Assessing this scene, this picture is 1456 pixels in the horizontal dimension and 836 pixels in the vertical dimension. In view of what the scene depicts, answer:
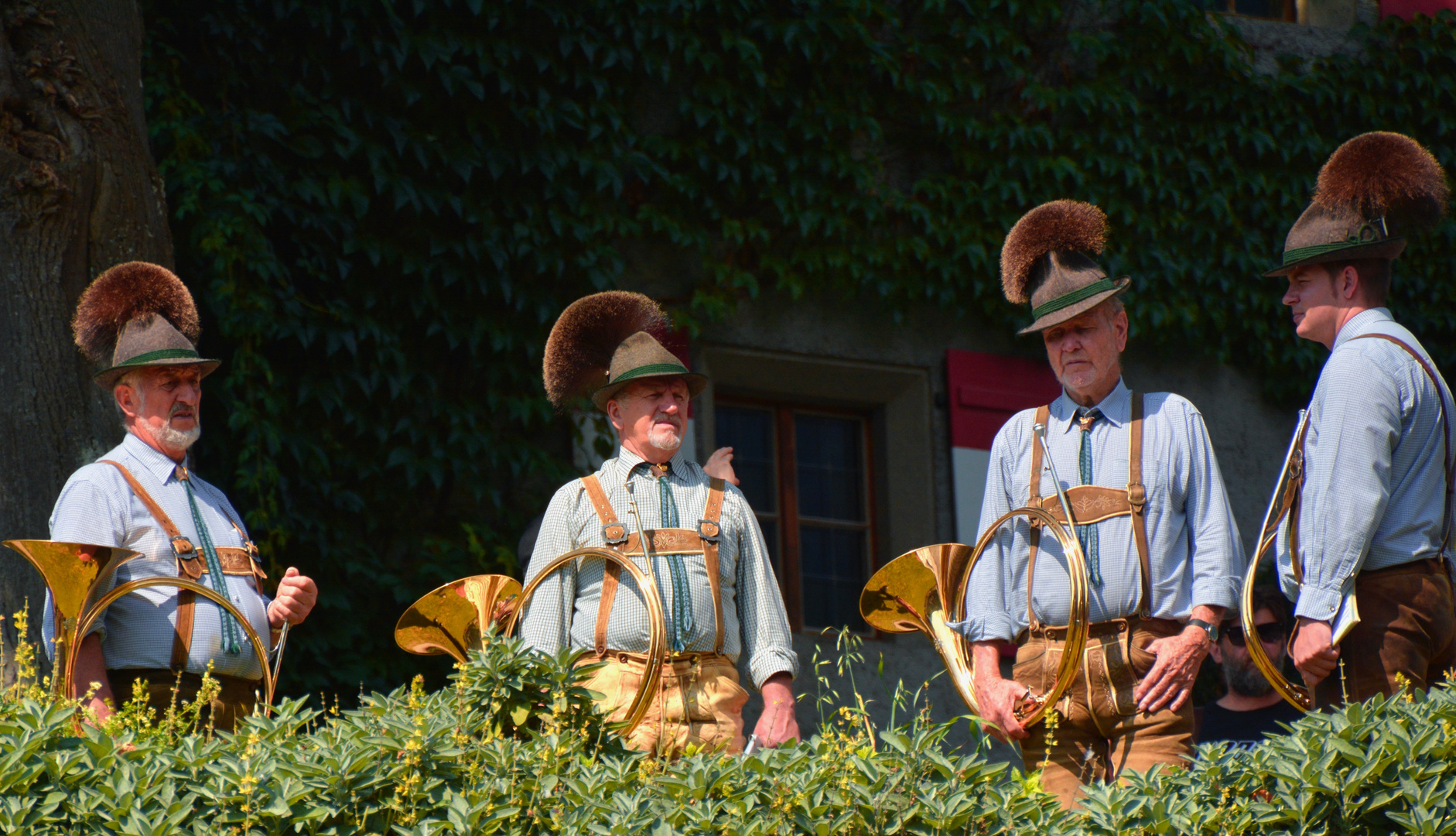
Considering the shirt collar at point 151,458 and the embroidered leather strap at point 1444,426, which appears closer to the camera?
the embroidered leather strap at point 1444,426

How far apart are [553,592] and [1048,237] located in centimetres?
183

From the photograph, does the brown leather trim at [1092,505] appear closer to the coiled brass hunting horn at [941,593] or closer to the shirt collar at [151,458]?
the coiled brass hunting horn at [941,593]

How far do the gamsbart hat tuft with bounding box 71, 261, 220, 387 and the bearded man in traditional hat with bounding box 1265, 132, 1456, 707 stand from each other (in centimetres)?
334

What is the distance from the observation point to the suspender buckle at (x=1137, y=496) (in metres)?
4.88

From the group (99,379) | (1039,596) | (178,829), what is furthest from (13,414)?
(1039,596)

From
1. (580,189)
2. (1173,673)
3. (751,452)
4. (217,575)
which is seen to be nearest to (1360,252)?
(1173,673)

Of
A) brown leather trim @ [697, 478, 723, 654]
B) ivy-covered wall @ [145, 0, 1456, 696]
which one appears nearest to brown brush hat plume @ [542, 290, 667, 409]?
brown leather trim @ [697, 478, 723, 654]

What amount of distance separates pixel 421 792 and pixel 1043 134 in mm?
6580

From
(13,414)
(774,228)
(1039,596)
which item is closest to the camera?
(1039,596)

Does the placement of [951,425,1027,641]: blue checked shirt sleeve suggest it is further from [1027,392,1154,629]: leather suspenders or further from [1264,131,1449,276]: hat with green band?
[1264,131,1449,276]: hat with green band

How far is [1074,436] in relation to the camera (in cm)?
509

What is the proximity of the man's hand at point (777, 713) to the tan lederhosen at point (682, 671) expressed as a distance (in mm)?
106

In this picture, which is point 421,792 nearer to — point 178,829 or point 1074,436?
point 178,829

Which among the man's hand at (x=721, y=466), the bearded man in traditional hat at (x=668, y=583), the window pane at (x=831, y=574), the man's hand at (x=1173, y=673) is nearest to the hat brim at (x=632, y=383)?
the bearded man in traditional hat at (x=668, y=583)
